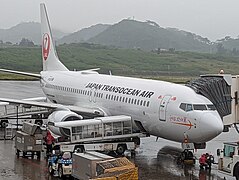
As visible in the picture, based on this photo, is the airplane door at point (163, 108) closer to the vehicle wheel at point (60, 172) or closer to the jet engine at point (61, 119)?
the jet engine at point (61, 119)

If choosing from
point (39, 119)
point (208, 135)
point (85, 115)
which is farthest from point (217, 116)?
point (39, 119)

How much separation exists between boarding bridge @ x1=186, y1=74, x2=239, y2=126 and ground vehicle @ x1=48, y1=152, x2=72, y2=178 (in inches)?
279

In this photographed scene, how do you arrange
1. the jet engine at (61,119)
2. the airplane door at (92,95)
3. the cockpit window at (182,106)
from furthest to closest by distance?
the airplane door at (92,95) → the jet engine at (61,119) → the cockpit window at (182,106)

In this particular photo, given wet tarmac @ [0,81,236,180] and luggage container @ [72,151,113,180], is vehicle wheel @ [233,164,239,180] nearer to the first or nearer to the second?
wet tarmac @ [0,81,236,180]

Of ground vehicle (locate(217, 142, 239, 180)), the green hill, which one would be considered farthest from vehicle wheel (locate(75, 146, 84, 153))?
the green hill

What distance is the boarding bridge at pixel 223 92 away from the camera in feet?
69.7

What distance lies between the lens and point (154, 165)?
22.7m

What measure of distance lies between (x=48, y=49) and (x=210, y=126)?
22.5 meters

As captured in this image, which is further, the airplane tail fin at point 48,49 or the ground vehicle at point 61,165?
the airplane tail fin at point 48,49

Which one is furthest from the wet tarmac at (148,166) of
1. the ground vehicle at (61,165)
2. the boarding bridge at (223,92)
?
the boarding bridge at (223,92)

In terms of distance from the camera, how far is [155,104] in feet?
77.8

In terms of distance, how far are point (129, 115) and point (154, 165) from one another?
383cm

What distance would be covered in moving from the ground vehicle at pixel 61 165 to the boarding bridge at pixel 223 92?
7086mm

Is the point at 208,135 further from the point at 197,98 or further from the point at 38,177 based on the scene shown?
the point at 38,177
